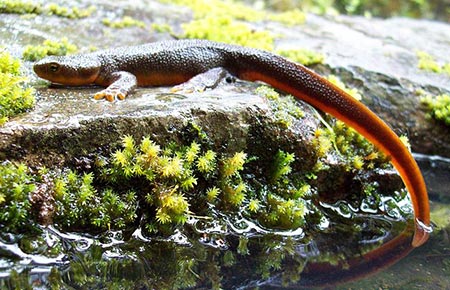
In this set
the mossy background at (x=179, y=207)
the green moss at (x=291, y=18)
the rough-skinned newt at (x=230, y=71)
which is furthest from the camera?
the green moss at (x=291, y=18)

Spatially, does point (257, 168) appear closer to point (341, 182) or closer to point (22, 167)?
point (341, 182)

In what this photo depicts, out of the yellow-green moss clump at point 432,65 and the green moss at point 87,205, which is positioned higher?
the yellow-green moss clump at point 432,65

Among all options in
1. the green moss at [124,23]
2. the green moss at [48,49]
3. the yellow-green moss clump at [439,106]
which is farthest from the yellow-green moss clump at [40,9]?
the yellow-green moss clump at [439,106]

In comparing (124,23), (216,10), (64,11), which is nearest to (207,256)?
(124,23)

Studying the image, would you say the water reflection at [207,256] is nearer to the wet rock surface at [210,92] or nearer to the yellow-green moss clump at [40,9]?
the wet rock surface at [210,92]

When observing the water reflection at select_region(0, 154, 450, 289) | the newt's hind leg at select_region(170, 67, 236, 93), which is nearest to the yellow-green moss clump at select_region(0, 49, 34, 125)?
the water reflection at select_region(0, 154, 450, 289)

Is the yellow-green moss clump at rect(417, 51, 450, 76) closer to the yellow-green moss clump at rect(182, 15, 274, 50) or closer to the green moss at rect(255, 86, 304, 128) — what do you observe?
the yellow-green moss clump at rect(182, 15, 274, 50)

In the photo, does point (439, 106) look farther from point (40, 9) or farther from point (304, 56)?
point (40, 9)
